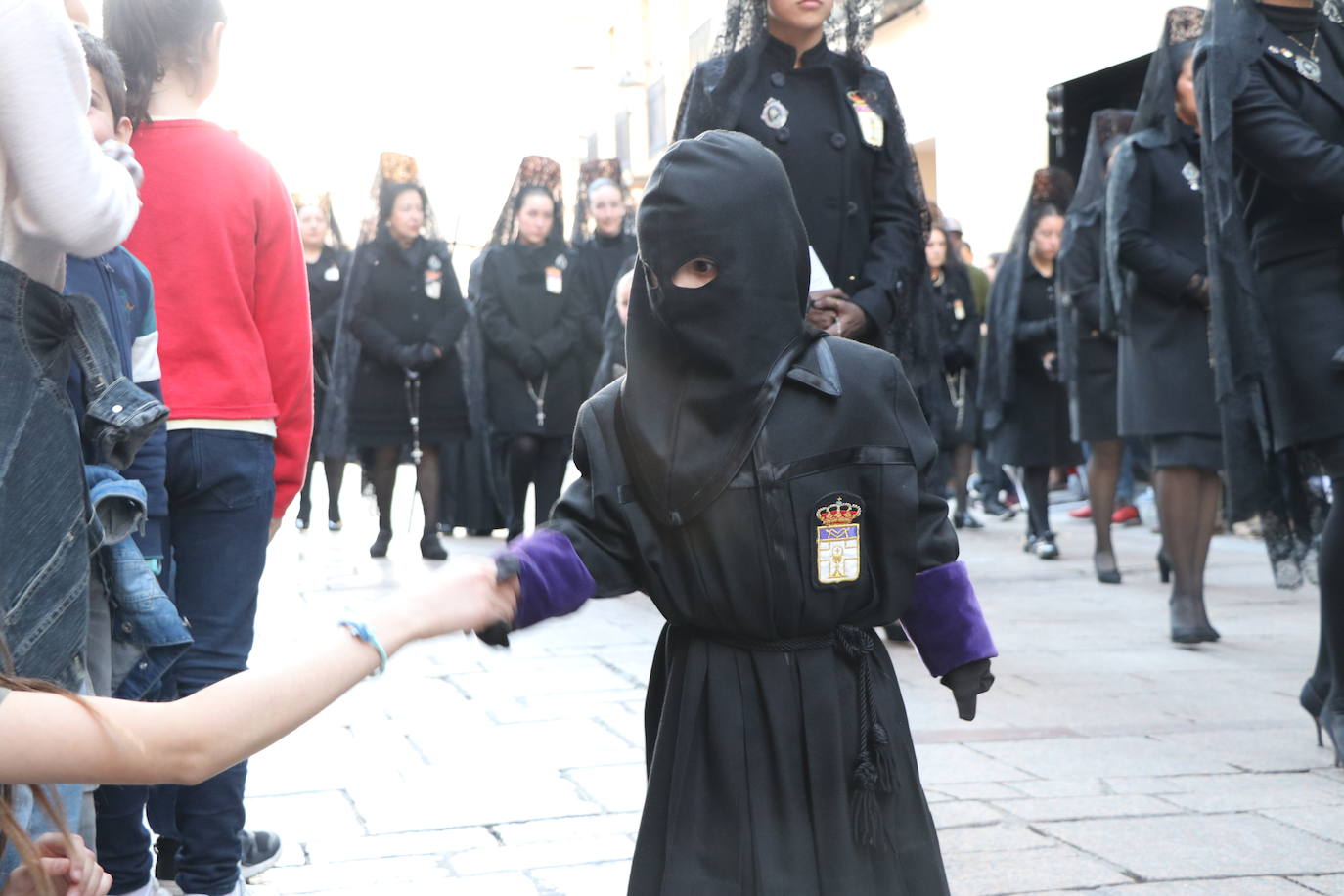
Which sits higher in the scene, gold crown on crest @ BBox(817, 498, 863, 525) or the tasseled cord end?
gold crown on crest @ BBox(817, 498, 863, 525)

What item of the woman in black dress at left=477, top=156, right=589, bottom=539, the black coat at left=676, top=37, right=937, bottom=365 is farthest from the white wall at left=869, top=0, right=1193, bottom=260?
the black coat at left=676, top=37, right=937, bottom=365

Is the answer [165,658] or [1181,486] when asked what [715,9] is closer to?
[1181,486]

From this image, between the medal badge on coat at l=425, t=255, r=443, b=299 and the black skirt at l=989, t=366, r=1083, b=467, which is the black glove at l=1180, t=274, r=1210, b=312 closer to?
the black skirt at l=989, t=366, r=1083, b=467

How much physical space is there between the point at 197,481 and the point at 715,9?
82.5 ft

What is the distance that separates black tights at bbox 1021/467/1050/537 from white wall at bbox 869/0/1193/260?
4.91 meters

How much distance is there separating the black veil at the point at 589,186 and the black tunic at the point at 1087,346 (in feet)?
9.78

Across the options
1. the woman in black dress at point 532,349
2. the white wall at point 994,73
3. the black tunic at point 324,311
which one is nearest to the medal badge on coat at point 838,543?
the woman in black dress at point 532,349

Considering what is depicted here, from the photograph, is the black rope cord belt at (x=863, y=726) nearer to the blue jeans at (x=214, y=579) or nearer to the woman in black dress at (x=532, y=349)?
the blue jeans at (x=214, y=579)

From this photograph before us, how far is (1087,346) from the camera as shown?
8227 millimetres

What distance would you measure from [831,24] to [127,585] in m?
3.20

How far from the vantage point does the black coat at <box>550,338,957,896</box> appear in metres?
2.22

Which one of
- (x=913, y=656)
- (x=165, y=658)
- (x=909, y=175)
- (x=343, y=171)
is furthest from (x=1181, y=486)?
(x=343, y=171)

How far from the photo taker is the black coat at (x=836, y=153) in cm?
470

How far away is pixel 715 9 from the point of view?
2731cm
